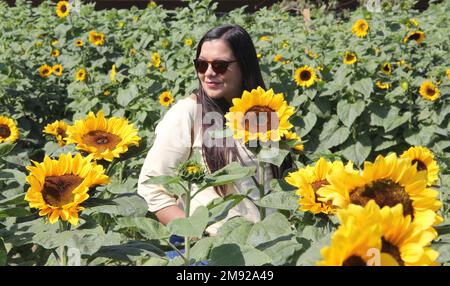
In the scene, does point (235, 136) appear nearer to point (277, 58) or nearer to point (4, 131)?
point (4, 131)

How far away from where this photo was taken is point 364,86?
3.76 metres

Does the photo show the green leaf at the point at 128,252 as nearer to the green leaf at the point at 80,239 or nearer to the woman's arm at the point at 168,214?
the green leaf at the point at 80,239

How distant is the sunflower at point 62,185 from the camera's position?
1.11m

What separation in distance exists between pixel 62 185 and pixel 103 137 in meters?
0.26

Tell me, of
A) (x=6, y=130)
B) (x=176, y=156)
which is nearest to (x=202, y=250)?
(x=176, y=156)

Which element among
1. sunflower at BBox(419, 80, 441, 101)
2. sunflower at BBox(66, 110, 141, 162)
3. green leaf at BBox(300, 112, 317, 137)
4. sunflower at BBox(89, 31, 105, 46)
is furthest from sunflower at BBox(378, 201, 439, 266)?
sunflower at BBox(89, 31, 105, 46)

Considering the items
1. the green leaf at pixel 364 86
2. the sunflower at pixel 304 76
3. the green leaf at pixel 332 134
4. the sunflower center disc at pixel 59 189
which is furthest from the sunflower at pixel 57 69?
the sunflower center disc at pixel 59 189

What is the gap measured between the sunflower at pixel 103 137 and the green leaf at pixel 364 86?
2.53 meters

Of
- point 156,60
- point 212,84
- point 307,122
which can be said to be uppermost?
point 212,84

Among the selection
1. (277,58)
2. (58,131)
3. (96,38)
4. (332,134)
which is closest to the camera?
(58,131)
